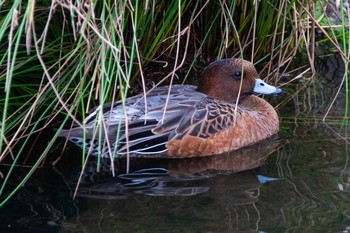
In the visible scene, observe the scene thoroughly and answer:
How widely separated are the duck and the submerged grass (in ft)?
0.53

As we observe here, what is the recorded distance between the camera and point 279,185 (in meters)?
4.77

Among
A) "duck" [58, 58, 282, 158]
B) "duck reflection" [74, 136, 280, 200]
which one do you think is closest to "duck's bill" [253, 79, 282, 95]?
"duck" [58, 58, 282, 158]

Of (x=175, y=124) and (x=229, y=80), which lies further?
(x=229, y=80)

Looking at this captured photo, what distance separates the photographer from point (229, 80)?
5.87 m

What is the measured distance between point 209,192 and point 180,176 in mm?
372

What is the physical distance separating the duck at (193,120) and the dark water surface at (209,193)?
0.30 ft

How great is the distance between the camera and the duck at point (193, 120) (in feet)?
17.4

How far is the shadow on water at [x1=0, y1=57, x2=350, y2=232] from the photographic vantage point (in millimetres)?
4246

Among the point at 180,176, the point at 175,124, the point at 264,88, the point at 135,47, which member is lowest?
the point at 180,176

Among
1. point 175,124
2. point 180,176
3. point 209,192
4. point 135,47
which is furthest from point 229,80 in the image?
point 209,192

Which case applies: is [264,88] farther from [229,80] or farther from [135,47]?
[135,47]

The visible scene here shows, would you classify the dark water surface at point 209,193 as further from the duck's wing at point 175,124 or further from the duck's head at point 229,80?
the duck's head at point 229,80

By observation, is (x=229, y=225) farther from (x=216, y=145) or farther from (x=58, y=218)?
(x=216, y=145)

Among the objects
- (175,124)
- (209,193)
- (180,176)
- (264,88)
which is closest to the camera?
(209,193)
